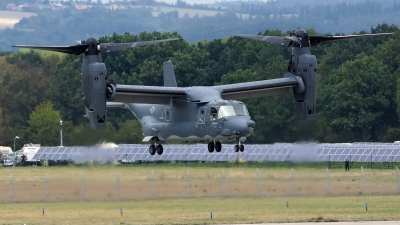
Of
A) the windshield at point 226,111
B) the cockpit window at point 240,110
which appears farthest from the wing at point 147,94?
the cockpit window at point 240,110

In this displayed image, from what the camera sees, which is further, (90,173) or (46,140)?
(46,140)

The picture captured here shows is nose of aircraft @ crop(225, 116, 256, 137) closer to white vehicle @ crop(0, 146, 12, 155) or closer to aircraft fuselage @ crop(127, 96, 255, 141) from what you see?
aircraft fuselage @ crop(127, 96, 255, 141)

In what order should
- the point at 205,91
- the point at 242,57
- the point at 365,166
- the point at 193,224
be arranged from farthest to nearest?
the point at 242,57
the point at 365,166
the point at 205,91
the point at 193,224

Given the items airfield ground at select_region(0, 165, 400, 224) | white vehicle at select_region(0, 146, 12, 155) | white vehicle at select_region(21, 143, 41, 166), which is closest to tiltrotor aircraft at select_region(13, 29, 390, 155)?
airfield ground at select_region(0, 165, 400, 224)

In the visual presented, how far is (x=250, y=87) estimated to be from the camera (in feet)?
174

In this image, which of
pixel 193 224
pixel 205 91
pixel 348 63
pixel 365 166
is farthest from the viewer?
pixel 348 63

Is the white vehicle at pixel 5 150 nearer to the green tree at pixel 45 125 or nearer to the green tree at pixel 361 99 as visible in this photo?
the green tree at pixel 45 125

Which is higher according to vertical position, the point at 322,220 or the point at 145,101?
the point at 145,101

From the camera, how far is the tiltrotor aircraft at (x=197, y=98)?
153 feet

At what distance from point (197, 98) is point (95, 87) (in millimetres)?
7605

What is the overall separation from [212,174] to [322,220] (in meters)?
16.6

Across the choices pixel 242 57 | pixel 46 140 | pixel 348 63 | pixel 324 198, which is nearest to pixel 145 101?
pixel 324 198

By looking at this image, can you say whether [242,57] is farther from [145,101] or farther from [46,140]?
[145,101]

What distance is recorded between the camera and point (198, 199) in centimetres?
5362
